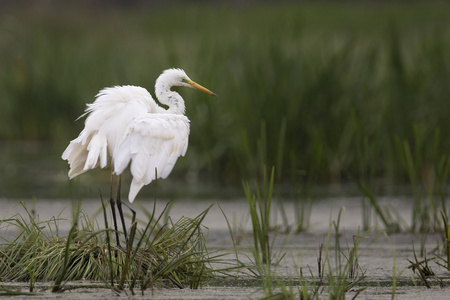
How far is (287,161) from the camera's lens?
920 centimetres

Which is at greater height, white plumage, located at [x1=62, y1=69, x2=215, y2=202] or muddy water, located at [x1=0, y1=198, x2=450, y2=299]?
white plumage, located at [x1=62, y1=69, x2=215, y2=202]

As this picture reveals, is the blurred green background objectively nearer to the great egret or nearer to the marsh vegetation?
the marsh vegetation

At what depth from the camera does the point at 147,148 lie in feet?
17.2

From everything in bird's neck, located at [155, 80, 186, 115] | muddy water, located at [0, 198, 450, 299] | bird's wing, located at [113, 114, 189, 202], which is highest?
bird's neck, located at [155, 80, 186, 115]

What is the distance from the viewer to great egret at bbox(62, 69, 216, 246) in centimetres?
519

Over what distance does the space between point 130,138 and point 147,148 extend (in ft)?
0.38

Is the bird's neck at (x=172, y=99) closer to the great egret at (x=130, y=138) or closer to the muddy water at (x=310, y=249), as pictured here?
the great egret at (x=130, y=138)

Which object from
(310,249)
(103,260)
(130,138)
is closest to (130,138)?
(130,138)

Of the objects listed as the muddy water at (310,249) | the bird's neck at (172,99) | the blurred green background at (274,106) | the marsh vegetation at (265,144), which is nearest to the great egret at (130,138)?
the bird's neck at (172,99)

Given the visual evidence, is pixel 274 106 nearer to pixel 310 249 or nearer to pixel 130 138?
pixel 310 249

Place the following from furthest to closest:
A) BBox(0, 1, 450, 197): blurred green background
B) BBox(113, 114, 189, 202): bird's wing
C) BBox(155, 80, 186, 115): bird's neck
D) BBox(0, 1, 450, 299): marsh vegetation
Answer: BBox(0, 1, 450, 197): blurred green background
BBox(155, 80, 186, 115): bird's neck
BBox(113, 114, 189, 202): bird's wing
BBox(0, 1, 450, 299): marsh vegetation

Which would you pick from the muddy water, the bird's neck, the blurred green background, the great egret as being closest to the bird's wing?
the great egret

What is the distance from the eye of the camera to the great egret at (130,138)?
17.0 feet

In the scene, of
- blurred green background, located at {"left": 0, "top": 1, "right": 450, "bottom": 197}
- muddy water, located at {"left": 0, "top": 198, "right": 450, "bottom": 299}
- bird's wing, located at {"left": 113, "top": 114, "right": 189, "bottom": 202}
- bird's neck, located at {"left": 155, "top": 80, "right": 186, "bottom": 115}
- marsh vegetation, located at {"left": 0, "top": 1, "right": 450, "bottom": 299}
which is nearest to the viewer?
muddy water, located at {"left": 0, "top": 198, "right": 450, "bottom": 299}
